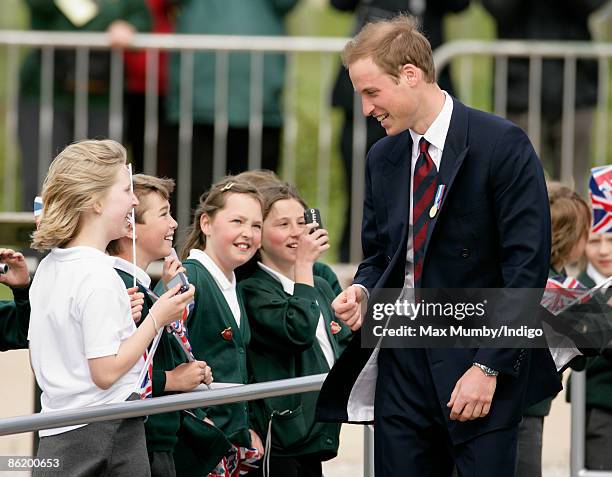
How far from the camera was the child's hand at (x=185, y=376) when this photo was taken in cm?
473

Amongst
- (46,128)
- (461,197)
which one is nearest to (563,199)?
(461,197)

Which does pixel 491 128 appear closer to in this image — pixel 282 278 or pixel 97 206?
pixel 97 206

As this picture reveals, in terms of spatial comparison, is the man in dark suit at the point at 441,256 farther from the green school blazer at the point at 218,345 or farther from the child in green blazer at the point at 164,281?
the green school blazer at the point at 218,345

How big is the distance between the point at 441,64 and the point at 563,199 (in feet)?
10.4

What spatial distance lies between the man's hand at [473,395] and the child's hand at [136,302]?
101 centimetres

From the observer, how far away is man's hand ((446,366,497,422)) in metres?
3.97

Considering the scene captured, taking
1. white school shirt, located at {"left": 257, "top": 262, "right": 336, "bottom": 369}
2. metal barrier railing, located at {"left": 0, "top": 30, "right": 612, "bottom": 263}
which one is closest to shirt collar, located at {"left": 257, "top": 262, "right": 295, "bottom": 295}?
white school shirt, located at {"left": 257, "top": 262, "right": 336, "bottom": 369}

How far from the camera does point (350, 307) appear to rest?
420 cm

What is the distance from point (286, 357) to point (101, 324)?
1174mm

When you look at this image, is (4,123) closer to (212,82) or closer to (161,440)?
(212,82)

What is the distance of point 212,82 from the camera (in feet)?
29.5

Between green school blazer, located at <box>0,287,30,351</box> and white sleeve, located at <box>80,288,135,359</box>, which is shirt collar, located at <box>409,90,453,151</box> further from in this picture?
green school blazer, located at <box>0,287,30,351</box>

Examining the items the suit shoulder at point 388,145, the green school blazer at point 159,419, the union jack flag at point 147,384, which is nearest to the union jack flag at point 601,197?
the suit shoulder at point 388,145

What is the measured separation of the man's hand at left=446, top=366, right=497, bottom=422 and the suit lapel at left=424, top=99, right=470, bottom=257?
0.35 m
